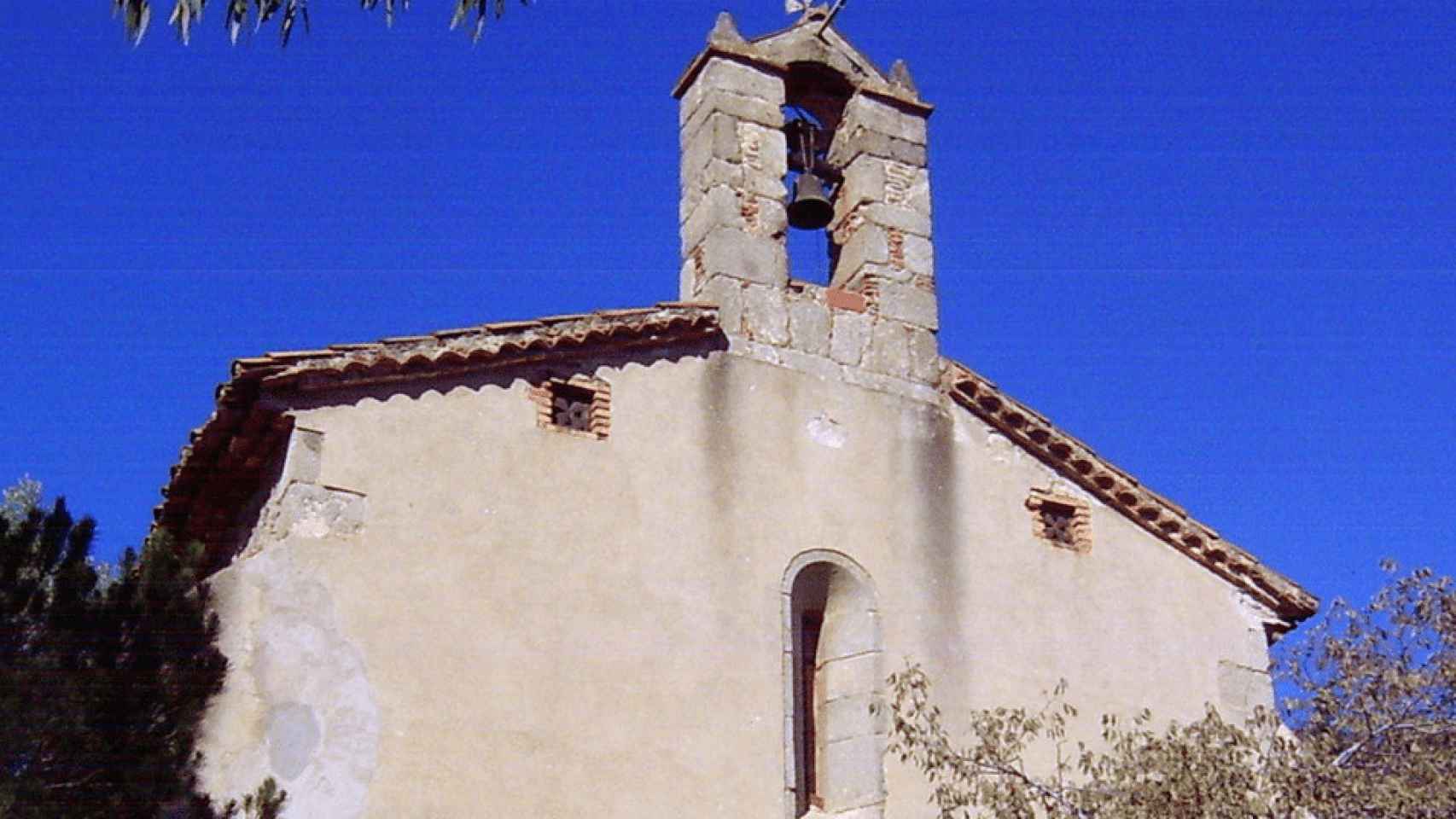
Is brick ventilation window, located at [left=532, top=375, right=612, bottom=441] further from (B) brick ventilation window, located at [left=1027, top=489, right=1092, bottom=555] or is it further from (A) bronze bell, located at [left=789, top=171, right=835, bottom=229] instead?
(B) brick ventilation window, located at [left=1027, top=489, right=1092, bottom=555]

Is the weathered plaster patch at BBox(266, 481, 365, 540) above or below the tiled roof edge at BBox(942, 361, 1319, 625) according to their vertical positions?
below

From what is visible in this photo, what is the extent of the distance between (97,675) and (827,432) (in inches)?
230

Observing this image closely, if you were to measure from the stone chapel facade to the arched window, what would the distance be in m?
0.02

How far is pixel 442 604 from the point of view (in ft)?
42.6

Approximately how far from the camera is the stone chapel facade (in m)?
12.7

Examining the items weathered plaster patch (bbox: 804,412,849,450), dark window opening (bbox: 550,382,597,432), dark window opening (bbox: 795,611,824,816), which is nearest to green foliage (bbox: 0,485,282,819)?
dark window opening (bbox: 550,382,597,432)

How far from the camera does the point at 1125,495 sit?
16344mm

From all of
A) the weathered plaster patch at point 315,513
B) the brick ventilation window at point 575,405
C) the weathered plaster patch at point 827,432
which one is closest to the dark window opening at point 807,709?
Result: the weathered plaster patch at point 827,432

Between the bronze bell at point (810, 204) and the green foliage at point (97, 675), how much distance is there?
250 inches

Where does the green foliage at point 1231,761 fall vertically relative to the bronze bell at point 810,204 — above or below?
below

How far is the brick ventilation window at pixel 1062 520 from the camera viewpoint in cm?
1600

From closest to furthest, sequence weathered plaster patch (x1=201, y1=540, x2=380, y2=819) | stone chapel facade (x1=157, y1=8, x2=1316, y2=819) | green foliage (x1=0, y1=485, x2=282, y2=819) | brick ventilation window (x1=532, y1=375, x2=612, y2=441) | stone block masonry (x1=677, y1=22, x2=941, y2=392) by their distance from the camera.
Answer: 1. green foliage (x1=0, y1=485, x2=282, y2=819)
2. weathered plaster patch (x1=201, y1=540, x2=380, y2=819)
3. stone chapel facade (x1=157, y1=8, x2=1316, y2=819)
4. brick ventilation window (x1=532, y1=375, x2=612, y2=441)
5. stone block masonry (x1=677, y1=22, x2=941, y2=392)

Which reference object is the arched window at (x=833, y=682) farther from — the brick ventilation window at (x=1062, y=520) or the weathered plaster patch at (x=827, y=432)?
the brick ventilation window at (x=1062, y=520)

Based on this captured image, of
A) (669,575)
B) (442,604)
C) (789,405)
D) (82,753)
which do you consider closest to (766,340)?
(789,405)
